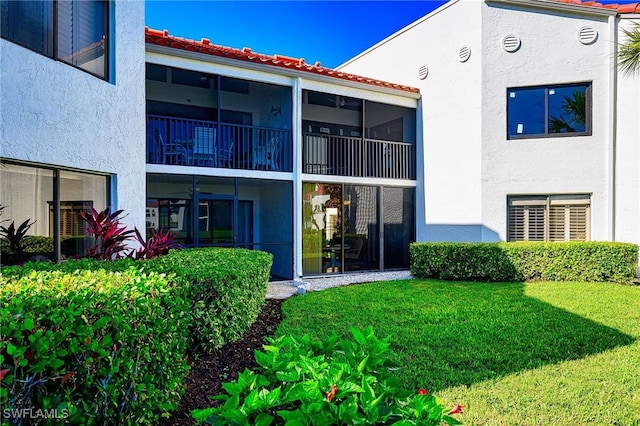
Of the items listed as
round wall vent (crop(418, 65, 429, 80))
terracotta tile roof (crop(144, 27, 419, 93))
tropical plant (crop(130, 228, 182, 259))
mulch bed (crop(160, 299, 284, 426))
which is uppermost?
round wall vent (crop(418, 65, 429, 80))

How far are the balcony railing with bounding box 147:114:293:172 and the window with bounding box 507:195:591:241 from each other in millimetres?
7642

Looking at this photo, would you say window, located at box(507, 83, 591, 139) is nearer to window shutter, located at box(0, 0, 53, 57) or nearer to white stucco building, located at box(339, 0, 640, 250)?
white stucco building, located at box(339, 0, 640, 250)

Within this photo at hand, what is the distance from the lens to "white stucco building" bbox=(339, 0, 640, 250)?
37.7 feet

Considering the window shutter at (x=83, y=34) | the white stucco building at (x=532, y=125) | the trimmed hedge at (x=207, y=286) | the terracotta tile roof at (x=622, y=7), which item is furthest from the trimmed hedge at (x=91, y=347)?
the terracotta tile roof at (x=622, y=7)

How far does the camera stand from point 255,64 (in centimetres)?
1105

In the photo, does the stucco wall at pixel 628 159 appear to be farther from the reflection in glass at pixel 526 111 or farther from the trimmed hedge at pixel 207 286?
the trimmed hedge at pixel 207 286

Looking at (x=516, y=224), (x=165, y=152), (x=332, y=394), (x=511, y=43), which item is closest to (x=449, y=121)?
(x=511, y=43)

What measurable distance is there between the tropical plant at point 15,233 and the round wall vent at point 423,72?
12851 millimetres

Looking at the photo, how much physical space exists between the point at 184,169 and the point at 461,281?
29.0 feet

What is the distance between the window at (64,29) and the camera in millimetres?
5258

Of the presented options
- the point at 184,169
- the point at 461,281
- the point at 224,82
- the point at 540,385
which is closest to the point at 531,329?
the point at 540,385

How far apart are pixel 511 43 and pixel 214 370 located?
1309 cm

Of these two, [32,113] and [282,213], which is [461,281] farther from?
[32,113]

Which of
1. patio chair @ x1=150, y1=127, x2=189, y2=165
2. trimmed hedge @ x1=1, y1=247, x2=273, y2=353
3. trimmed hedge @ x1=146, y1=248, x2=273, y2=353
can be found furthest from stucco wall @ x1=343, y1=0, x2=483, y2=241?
trimmed hedge @ x1=1, y1=247, x2=273, y2=353
